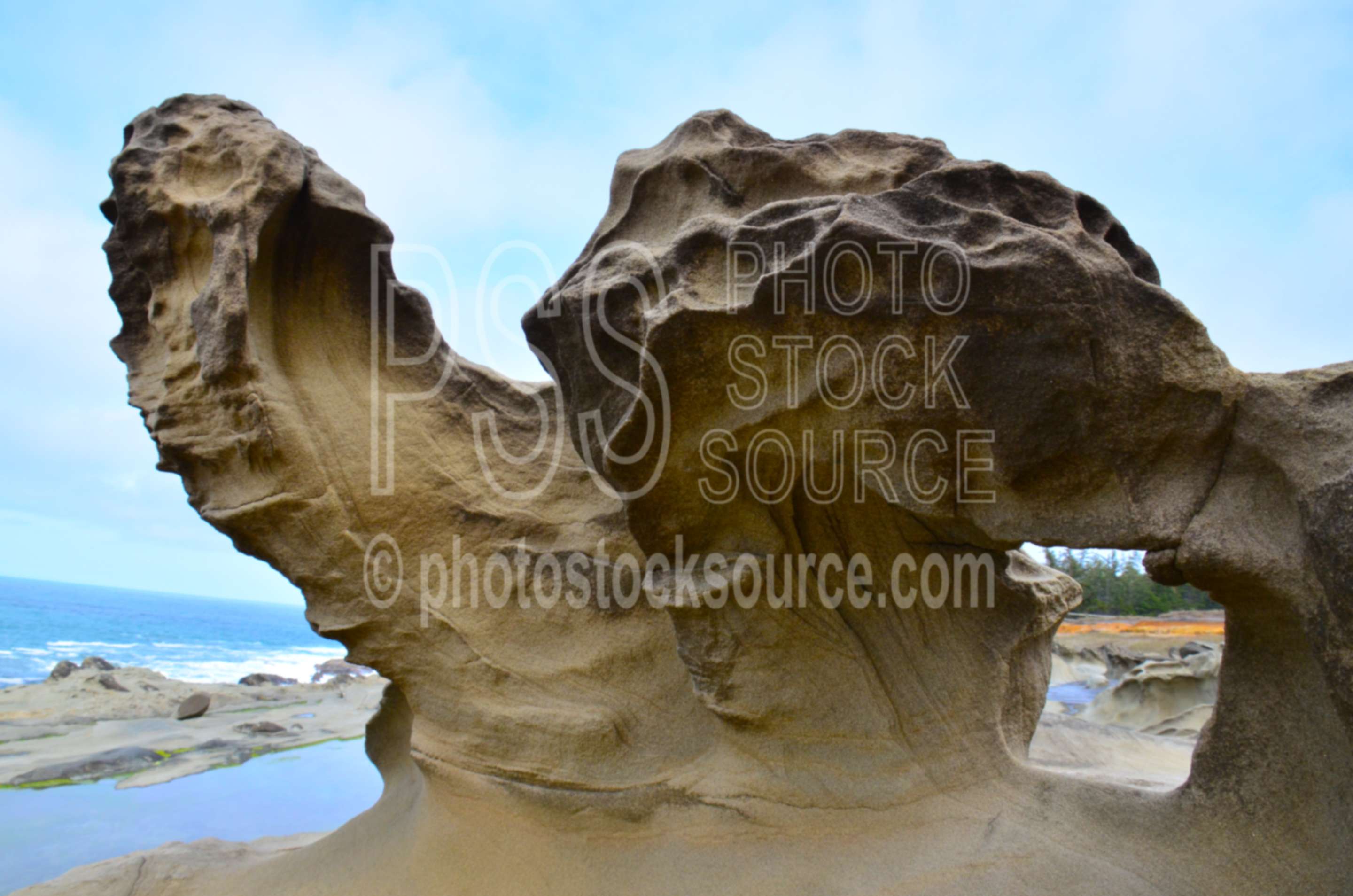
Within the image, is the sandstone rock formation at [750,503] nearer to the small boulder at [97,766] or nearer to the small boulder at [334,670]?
the small boulder at [97,766]

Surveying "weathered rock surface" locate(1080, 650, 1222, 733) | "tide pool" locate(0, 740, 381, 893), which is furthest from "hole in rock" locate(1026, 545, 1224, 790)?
"tide pool" locate(0, 740, 381, 893)

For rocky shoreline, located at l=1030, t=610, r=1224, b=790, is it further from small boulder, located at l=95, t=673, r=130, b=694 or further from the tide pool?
small boulder, located at l=95, t=673, r=130, b=694

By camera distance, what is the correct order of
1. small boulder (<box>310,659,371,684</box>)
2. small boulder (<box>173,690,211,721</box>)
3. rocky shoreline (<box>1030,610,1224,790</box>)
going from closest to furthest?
rocky shoreline (<box>1030,610,1224,790</box>) → small boulder (<box>173,690,211,721</box>) → small boulder (<box>310,659,371,684</box>)

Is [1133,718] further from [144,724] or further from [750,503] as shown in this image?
[144,724]

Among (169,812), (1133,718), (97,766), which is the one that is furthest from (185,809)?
(1133,718)

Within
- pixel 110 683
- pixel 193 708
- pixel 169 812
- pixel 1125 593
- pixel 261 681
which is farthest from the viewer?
pixel 1125 593

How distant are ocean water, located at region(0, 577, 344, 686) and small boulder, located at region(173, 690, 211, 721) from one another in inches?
43.3

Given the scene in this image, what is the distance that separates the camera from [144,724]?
647 cm

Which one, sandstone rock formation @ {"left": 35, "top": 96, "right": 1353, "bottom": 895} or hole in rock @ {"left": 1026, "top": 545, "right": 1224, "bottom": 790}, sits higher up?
sandstone rock formation @ {"left": 35, "top": 96, "right": 1353, "bottom": 895}

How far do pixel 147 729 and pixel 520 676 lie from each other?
206 inches

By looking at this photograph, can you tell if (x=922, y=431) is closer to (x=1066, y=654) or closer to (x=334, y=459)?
(x=334, y=459)

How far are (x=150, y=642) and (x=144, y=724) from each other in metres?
27.9

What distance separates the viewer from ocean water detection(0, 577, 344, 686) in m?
19.6

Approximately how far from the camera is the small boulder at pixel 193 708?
686cm
